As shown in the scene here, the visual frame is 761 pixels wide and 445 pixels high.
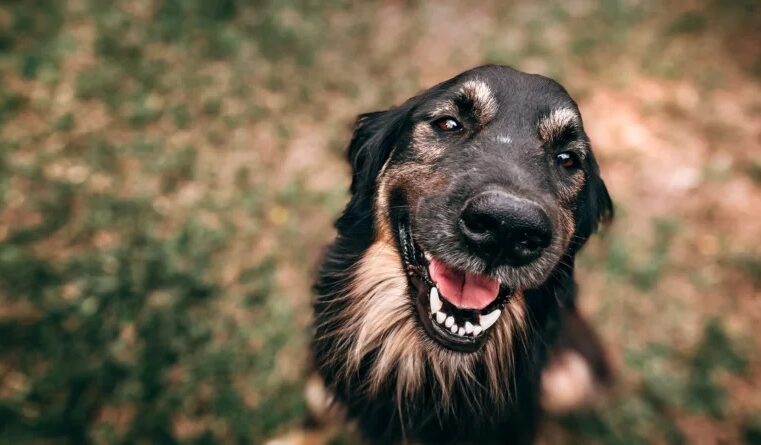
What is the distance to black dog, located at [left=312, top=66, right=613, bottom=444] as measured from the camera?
2.12 meters

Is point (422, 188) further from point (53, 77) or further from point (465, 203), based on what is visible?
point (53, 77)

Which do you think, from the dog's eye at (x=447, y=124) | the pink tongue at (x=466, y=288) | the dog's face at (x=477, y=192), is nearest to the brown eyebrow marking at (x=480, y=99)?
the dog's face at (x=477, y=192)

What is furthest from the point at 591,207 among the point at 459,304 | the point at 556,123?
the point at 459,304

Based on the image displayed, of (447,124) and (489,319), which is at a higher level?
(447,124)

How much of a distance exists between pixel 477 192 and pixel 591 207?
1026mm

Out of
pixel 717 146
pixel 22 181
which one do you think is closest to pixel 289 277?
pixel 22 181

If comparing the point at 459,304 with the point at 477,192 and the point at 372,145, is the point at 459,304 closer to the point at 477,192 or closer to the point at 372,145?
the point at 477,192

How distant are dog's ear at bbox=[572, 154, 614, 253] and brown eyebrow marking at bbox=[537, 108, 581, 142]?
276 mm

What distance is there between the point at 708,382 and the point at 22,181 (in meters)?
5.55

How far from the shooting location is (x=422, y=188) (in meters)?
2.24

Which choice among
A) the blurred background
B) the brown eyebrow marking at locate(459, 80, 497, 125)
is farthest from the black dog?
the blurred background

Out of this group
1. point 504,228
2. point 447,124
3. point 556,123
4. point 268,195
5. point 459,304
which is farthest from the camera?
point 268,195

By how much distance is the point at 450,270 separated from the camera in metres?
2.22

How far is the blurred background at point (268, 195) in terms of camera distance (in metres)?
3.26
